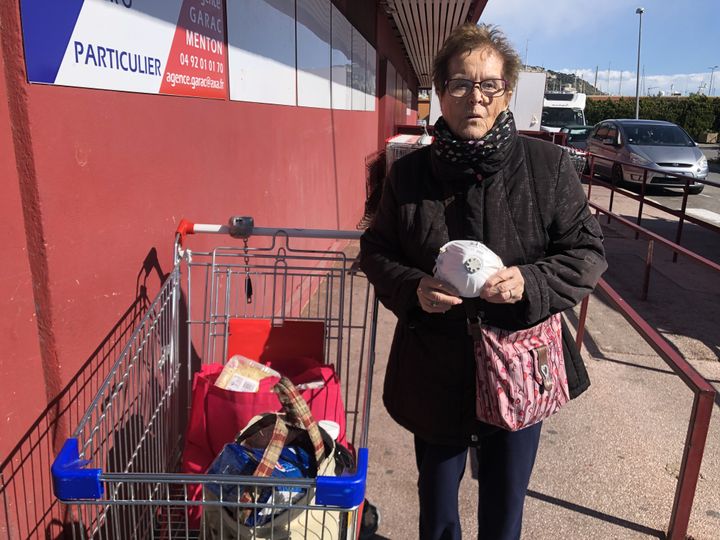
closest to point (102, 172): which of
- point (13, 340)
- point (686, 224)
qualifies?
point (13, 340)

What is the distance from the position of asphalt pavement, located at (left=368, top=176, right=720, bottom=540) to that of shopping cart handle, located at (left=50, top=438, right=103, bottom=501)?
1.70 meters

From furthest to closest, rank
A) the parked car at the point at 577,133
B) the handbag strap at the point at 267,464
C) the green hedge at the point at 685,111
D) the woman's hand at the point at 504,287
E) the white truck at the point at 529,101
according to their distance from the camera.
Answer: the green hedge at the point at 685,111
the parked car at the point at 577,133
the white truck at the point at 529,101
the woman's hand at the point at 504,287
the handbag strap at the point at 267,464

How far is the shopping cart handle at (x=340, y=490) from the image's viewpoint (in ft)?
4.41

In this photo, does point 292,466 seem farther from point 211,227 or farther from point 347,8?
point 347,8

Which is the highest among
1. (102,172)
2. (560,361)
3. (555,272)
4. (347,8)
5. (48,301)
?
(347,8)

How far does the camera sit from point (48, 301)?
1.79 meters

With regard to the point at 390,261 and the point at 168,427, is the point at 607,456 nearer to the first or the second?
the point at 390,261

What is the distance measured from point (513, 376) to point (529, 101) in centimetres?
1578

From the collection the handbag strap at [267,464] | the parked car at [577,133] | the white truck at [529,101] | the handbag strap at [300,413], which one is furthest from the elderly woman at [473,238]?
the parked car at [577,133]

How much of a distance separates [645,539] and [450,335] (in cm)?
165

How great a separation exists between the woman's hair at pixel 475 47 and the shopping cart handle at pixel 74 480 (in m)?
1.44

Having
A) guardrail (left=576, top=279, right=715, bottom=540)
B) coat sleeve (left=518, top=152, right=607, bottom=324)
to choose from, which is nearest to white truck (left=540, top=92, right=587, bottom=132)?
guardrail (left=576, top=279, right=715, bottom=540)

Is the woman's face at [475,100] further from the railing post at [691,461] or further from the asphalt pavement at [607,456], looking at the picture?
the asphalt pavement at [607,456]

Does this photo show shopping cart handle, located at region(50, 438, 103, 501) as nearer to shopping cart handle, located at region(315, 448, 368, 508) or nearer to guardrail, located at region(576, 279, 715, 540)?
shopping cart handle, located at region(315, 448, 368, 508)
